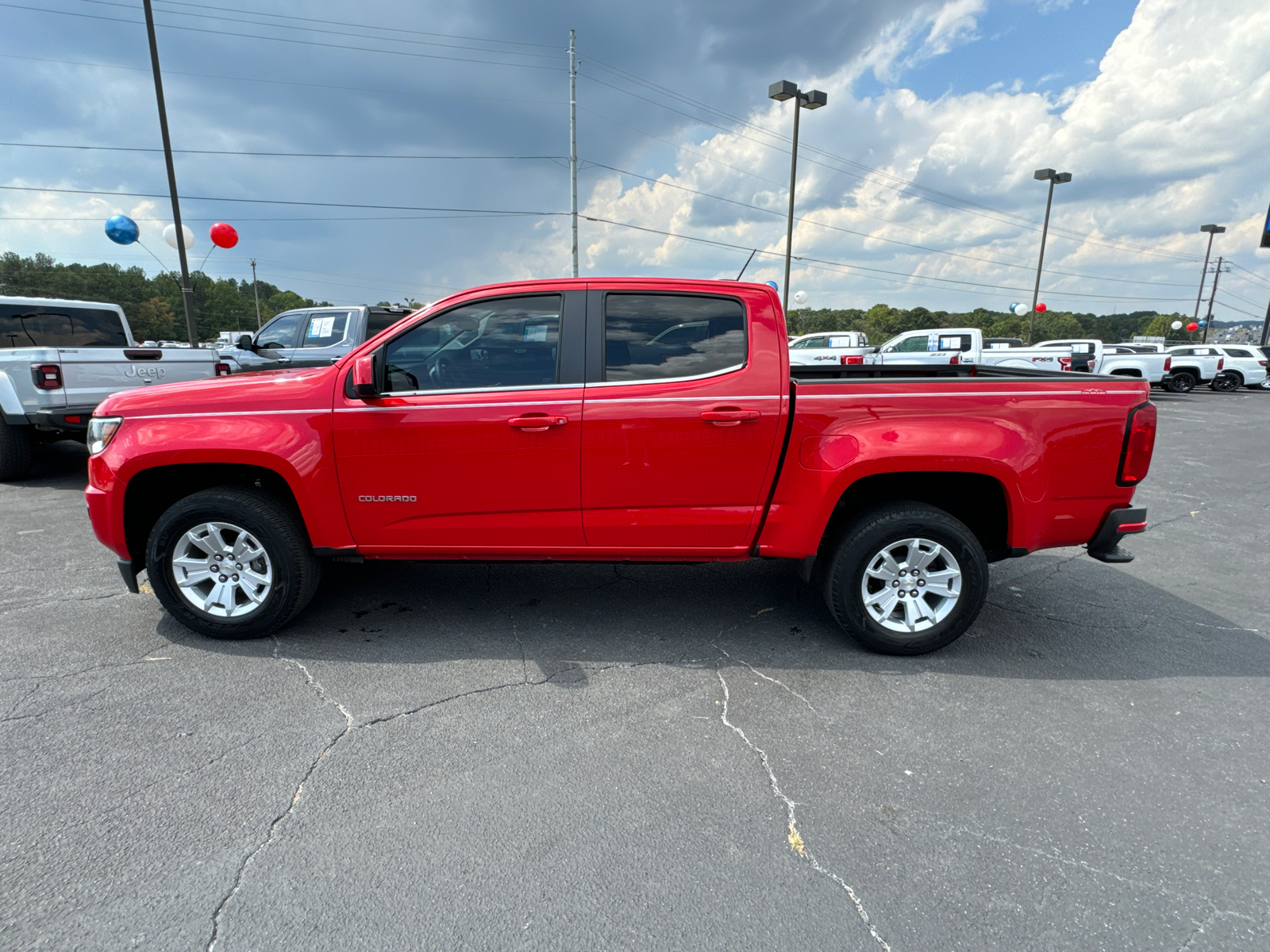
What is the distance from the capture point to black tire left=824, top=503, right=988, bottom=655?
136 inches

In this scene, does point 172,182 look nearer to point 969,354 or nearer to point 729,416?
point 729,416

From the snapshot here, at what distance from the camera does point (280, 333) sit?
10156 millimetres

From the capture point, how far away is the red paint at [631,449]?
11.1 ft

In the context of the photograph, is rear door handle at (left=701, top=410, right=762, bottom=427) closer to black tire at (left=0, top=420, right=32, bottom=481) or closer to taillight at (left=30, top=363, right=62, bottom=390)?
taillight at (left=30, top=363, right=62, bottom=390)

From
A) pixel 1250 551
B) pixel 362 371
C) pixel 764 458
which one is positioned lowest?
pixel 1250 551

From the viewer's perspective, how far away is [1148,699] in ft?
10.6

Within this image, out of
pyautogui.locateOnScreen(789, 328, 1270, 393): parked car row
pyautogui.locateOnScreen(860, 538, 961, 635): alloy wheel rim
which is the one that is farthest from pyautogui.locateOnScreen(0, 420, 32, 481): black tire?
pyautogui.locateOnScreen(789, 328, 1270, 393): parked car row

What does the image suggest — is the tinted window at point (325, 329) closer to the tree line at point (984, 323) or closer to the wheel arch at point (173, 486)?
the wheel arch at point (173, 486)

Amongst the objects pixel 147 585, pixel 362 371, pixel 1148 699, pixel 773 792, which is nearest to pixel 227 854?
pixel 773 792

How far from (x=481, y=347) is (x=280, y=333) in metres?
8.10

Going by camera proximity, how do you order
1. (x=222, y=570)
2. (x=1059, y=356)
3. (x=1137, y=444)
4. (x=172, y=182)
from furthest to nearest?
(x=1059, y=356)
(x=172, y=182)
(x=222, y=570)
(x=1137, y=444)

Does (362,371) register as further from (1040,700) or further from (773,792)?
(1040,700)

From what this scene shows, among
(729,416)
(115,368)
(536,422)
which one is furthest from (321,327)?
(729,416)

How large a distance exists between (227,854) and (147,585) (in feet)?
9.78
